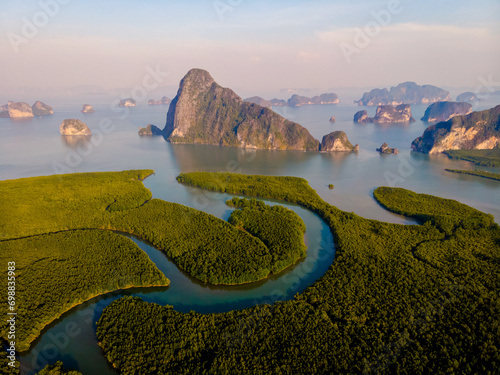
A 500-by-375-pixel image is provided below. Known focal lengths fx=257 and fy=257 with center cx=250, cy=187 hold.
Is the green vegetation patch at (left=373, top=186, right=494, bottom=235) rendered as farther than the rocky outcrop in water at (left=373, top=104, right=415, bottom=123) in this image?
No

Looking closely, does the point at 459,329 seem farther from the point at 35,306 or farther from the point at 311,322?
the point at 35,306

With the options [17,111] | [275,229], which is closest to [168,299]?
[275,229]

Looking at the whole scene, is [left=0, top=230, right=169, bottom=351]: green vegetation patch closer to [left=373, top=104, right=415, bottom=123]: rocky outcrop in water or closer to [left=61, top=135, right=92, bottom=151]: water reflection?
[left=61, top=135, right=92, bottom=151]: water reflection

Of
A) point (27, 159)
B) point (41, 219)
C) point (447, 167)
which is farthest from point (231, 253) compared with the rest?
point (27, 159)

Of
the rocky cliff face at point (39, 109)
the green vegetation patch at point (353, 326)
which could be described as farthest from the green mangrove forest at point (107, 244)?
the rocky cliff face at point (39, 109)

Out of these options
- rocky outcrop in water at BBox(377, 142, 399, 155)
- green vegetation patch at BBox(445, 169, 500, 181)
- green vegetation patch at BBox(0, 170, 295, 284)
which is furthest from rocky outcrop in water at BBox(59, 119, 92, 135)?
green vegetation patch at BBox(445, 169, 500, 181)

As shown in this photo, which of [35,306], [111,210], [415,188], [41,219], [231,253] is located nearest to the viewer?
[35,306]

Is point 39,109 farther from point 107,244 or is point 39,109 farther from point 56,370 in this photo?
point 56,370
